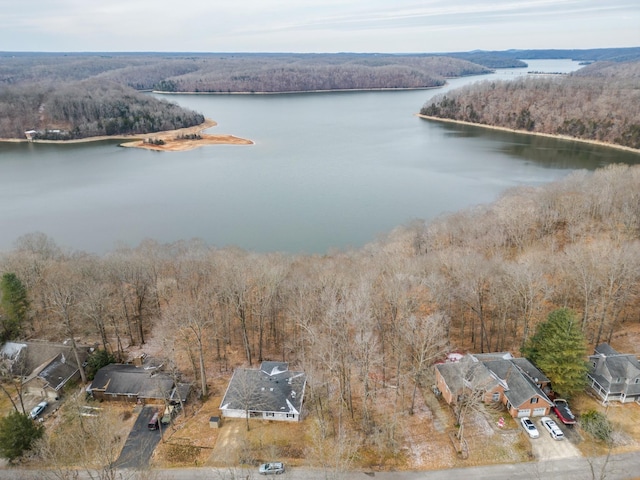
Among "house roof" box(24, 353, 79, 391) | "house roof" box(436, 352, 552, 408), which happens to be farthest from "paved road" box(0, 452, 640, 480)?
"house roof" box(24, 353, 79, 391)

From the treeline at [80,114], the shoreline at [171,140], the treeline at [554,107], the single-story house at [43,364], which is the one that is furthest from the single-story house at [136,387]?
the treeline at [554,107]

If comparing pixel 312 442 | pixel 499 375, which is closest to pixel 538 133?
pixel 499 375

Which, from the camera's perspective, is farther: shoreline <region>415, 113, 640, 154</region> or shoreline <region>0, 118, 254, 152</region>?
shoreline <region>0, 118, 254, 152</region>

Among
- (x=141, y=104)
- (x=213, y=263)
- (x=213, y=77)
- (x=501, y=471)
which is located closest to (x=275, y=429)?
(x=501, y=471)

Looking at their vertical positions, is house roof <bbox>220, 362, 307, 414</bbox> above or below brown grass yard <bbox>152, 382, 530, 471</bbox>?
above

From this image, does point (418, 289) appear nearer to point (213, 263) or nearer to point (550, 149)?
point (213, 263)

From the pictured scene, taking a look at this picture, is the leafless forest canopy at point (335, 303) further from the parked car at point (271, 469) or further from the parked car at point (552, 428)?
the parked car at point (552, 428)

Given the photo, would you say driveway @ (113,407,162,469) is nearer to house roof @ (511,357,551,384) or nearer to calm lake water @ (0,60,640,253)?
house roof @ (511,357,551,384)
